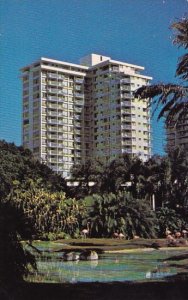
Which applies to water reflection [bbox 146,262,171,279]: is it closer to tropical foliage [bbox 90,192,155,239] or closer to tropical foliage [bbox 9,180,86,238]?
tropical foliage [bbox 9,180,86,238]

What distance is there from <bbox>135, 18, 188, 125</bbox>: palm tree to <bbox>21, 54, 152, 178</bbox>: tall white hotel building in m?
0.29

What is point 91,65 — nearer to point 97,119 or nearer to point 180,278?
point 97,119

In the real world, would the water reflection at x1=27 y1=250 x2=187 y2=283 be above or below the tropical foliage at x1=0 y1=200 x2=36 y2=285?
below

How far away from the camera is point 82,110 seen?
10836 millimetres

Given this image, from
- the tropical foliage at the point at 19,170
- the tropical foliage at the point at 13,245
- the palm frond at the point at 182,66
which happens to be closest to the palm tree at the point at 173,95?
the palm frond at the point at 182,66

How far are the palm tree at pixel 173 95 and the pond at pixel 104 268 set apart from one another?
2.87 metres

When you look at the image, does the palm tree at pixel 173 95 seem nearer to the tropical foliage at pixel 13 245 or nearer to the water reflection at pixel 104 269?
the water reflection at pixel 104 269

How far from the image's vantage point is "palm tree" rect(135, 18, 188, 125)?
11.5 m

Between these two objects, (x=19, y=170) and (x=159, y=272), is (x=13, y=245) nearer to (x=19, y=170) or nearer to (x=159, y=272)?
(x=159, y=272)

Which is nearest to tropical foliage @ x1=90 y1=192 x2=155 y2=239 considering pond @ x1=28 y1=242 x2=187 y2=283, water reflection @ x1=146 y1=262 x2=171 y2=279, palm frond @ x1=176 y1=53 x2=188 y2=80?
pond @ x1=28 y1=242 x2=187 y2=283

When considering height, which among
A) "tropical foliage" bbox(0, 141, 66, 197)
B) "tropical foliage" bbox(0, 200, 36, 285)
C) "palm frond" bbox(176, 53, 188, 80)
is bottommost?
"tropical foliage" bbox(0, 200, 36, 285)

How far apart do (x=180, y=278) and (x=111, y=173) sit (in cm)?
622

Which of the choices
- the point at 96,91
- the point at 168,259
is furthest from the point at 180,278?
the point at 96,91

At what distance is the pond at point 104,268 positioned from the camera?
383 inches
